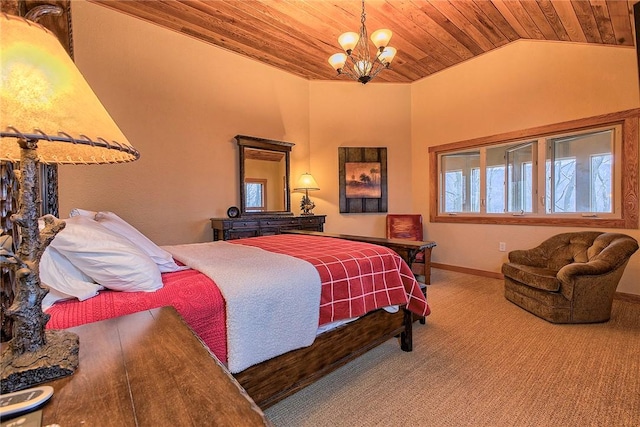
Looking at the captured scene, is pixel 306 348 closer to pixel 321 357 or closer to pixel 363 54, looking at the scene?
pixel 321 357

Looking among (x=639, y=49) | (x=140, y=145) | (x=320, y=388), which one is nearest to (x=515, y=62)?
(x=639, y=49)

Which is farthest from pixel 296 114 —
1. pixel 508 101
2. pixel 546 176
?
pixel 546 176

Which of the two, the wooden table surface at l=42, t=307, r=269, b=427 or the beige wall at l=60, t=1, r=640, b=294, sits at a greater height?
the beige wall at l=60, t=1, r=640, b=294

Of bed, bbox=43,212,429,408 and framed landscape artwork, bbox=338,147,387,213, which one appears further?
framed landscape artwork, bbox=338,147,387,213

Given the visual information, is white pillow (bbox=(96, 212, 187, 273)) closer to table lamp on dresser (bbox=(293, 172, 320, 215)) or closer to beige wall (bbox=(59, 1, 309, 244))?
beige wall (bbox=(59, 1, 309, 244))

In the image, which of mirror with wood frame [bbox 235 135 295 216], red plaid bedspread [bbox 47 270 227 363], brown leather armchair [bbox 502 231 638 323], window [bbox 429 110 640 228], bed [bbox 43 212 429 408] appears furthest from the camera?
mirror with wood frame [bbox 235 135 295 216]

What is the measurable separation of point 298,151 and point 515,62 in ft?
10.7

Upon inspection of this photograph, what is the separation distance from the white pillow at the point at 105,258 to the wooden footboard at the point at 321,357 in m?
0.61

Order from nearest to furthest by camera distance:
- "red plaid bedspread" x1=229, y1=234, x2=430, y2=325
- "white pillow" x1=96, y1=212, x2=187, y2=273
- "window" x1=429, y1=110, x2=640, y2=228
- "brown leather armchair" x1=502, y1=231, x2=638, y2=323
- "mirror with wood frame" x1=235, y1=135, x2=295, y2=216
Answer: "white pillow" x1=96, y1=212, x2=187, y2=273, "red plaid bedspread" x1=229, y1=234, x2=430, y2=325, "brown leather armchair" x1=502, y1=231, x2=638, y2=323, "window" x1=429, y1=110, x2=640, y2=228, "mirror with wood frame" x1=235, y1=135, x2=295, y2=216

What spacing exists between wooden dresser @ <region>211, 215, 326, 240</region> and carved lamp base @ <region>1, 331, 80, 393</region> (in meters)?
3.02

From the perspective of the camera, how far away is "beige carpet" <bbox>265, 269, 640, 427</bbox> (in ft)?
5.01

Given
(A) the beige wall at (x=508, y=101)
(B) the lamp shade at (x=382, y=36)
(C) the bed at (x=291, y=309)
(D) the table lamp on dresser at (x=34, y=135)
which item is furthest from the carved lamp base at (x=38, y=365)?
(A) the beige wall at (x=508, y=101)

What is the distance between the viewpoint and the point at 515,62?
13.0 feet

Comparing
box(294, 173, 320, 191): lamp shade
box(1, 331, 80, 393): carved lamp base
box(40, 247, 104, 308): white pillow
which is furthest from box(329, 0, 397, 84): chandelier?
box(1, 331, 80, 393): carved lamp base
